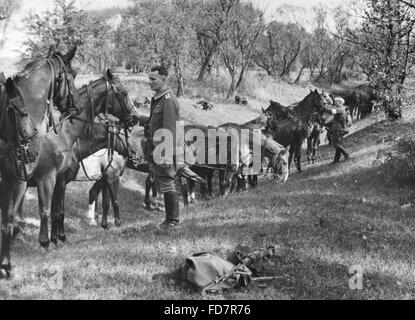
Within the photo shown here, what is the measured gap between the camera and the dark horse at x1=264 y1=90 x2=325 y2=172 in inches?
714

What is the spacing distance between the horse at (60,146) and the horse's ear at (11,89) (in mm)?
1081

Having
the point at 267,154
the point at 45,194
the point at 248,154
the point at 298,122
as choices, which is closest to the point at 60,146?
the point at 45,194

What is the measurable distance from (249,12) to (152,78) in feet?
128

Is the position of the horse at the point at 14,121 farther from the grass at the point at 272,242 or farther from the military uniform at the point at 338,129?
the military uniform at the point at 338,129

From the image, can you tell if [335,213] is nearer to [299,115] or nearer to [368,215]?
[368,215]

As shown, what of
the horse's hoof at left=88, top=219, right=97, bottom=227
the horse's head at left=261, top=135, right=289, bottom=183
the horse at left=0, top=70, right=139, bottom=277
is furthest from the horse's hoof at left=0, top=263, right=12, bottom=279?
the horse's head at left=261, top=135, right=289, bottom=183

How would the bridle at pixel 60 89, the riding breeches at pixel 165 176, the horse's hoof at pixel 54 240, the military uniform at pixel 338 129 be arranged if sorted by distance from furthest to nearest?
the military uniform at pixel 338 129 < the horse's hoof at pixel 54 240 < the riding breeches at pixel 165 176 < the bridle at pixel 60 89

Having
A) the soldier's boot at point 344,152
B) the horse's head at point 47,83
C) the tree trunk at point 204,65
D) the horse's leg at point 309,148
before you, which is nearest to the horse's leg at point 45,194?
the horse's head at point 47,83

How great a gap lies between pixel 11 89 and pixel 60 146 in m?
2.83

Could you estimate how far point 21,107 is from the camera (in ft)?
21.4

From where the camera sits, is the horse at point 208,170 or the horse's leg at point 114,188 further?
the horse at point 208,170

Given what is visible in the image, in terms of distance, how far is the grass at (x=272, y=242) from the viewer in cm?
628

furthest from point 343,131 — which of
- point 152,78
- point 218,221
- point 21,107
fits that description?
point 21,107

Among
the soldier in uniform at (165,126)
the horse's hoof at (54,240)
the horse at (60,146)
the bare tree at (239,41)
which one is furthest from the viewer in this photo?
the bare tree at (239,41)
